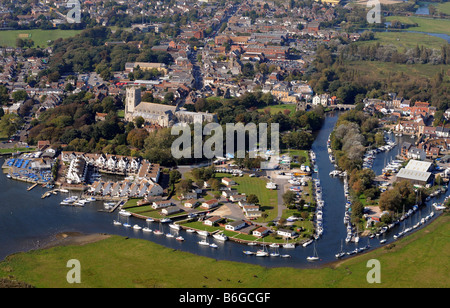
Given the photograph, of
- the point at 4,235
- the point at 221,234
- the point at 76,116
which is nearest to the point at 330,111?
the point at 76,116

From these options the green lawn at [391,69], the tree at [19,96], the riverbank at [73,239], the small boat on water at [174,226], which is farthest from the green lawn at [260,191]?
the green lawn at [391,69]

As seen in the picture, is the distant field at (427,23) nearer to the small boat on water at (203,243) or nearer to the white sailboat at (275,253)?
the white sailboat at (275,253)

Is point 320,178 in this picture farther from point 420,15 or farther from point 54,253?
point 420,15

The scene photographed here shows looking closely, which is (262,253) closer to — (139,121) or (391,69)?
(139,121)

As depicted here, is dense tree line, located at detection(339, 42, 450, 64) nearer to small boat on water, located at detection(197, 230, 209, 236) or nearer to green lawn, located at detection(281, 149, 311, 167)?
green lawn, located at detection(281, 149, 311, 167)

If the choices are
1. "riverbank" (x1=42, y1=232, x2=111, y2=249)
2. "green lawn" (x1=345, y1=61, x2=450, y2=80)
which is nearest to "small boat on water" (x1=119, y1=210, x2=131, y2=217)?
"riverbank" (x1=42, y1=232, x2=111, y2=249)

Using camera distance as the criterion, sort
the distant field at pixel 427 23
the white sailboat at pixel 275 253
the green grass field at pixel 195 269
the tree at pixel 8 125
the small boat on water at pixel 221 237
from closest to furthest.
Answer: the green grass field at pixel 195 269
the white sailboat at pixel 275 253
the small boat on water at pixel 221 237
the tree at pixel 8 125
the distant field at pixel 427 23

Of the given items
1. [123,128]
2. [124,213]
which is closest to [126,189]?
[124,213]
